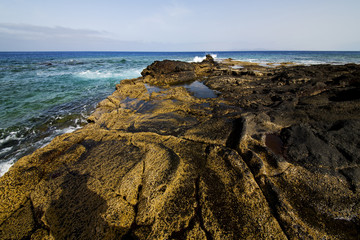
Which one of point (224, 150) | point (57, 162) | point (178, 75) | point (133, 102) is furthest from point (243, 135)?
point (178, 75)

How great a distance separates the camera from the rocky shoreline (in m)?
1.87

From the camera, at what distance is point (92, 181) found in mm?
2502

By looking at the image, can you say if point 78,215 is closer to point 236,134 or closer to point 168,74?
point 236,134

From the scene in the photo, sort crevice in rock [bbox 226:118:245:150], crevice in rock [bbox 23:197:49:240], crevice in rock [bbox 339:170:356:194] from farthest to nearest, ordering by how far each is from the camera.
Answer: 1. crevice in rock [bbox 226:118:245:150]
2. crevice in rock [bbox 339:170:356:194]
3. crevice in rock [bbox 23:197:49:240]

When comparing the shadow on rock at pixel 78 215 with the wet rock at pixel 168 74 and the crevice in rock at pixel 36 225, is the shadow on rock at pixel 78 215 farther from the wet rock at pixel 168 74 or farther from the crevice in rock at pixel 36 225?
the wet rock at pixel 168 74

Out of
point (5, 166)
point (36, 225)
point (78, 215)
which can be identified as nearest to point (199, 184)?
point (78, 215)

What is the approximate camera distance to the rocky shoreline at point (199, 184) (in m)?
1.87

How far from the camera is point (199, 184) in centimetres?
236

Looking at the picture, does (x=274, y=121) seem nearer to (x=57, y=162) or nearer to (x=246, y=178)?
(x=246, y=178)

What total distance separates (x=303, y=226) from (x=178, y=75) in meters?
13.0

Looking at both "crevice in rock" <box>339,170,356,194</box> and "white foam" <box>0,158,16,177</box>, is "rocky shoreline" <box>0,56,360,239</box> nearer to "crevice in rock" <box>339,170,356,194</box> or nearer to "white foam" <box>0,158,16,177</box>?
"crevice in rock" <box>339,170,356,194</box>

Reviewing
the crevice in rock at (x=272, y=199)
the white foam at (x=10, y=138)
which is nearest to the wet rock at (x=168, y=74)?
the white foam at (x=10, y=138)

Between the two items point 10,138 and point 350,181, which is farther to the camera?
point 10,138

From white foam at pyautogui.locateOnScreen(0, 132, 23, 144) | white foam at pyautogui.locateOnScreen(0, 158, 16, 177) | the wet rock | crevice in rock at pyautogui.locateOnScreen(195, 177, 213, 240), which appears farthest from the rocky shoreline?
the wet rock
